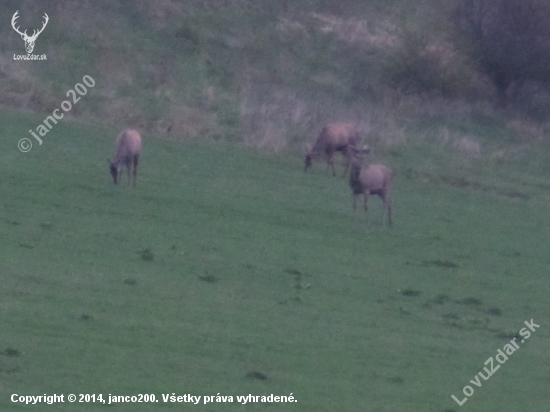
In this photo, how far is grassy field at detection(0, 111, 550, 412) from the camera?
32.6 feet

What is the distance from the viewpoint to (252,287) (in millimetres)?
13906

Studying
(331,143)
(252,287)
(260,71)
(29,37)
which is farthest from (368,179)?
(260,71)

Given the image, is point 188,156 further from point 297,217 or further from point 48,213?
point 48,213

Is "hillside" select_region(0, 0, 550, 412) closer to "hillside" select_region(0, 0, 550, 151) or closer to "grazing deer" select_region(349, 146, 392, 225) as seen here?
"hillside" select_region(0, 0, 550, 151)

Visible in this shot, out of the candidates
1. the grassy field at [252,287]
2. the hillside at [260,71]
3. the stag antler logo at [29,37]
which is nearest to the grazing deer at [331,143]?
the grassy field at [252,287]

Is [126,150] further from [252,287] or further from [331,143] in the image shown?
[331,143]

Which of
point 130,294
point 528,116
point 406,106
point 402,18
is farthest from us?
point 402,18

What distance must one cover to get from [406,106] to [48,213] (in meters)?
24.7

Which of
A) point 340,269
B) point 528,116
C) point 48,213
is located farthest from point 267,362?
point 528,116

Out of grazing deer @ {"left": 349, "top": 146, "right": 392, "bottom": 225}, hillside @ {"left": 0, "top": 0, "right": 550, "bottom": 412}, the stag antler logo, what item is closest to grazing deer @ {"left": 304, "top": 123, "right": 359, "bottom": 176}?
hillside @ {"left": 0, "top": 0, "right": 550, "bottom": 412}

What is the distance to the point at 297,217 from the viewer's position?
19125 millimetres

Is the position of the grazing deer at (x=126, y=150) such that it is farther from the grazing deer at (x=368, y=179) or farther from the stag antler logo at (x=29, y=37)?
the stag antler logo at (x=29, y=37)

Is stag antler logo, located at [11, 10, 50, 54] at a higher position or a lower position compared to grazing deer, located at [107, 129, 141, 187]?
higher

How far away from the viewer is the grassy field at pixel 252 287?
9.92 metres
